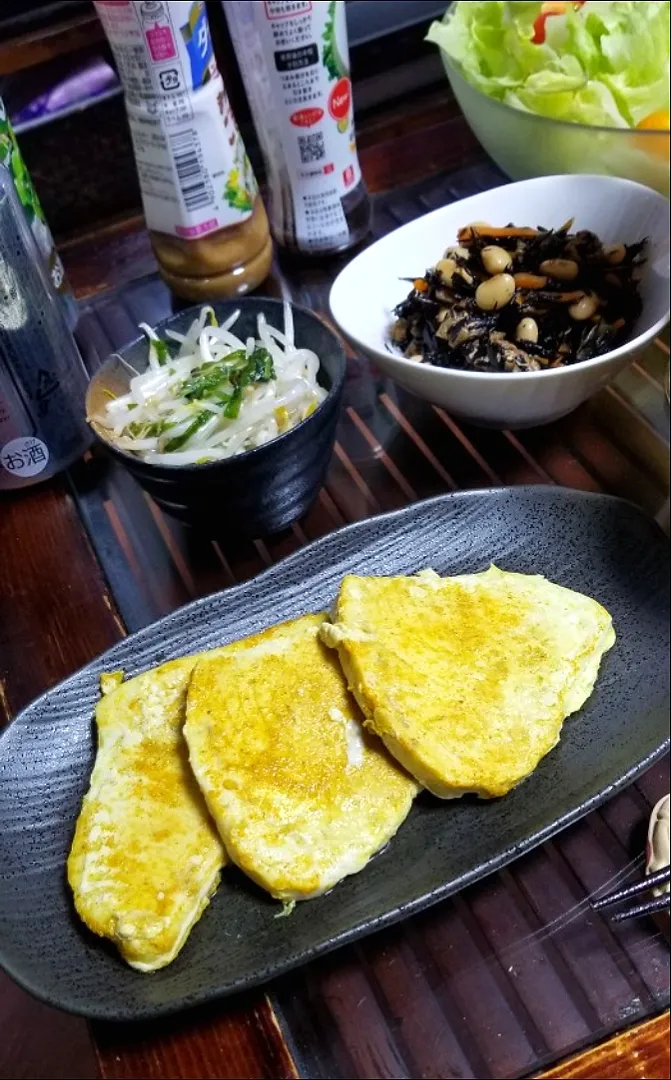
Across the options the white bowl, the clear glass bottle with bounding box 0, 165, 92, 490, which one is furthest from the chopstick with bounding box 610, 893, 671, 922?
the clear glass bottle with bounding box 0, 165, 92, 490

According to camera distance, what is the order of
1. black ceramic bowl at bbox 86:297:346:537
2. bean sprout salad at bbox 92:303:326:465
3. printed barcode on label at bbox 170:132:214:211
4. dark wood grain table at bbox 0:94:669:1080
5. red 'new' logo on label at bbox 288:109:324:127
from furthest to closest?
1. red 'new' logo on label at bbox 288:109:324:127
2. printed barcode on label at bbox 170:132:214:211
3. bean sprout salad at bbox 92:303:326:465
4. black ceramic bowl at bbox 86:297:346:537
5. dark wood grain table at bbox 0:94:669:1080

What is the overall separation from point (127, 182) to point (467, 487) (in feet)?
4.06

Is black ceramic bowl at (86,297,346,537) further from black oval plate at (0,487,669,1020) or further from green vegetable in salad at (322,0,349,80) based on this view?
green vegetable in salad at (322,0,349,80)

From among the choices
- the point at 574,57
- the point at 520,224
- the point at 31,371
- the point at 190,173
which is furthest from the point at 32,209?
the point at 574,57

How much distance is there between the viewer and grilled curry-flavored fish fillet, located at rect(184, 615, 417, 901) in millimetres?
1008

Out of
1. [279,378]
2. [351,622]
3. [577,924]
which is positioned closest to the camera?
[577,924]

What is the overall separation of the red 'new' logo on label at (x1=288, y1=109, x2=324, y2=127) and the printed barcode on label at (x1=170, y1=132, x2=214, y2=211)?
0.24m

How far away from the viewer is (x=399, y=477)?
1.57 metres

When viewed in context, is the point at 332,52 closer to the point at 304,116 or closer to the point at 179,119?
the point at 304,116

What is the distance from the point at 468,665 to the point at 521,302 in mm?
709

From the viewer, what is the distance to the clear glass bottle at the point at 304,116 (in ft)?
5.35

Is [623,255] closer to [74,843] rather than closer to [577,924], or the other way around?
[577,924]

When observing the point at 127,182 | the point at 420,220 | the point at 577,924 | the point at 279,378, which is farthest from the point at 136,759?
the point at 127,182

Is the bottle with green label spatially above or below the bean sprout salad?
above
